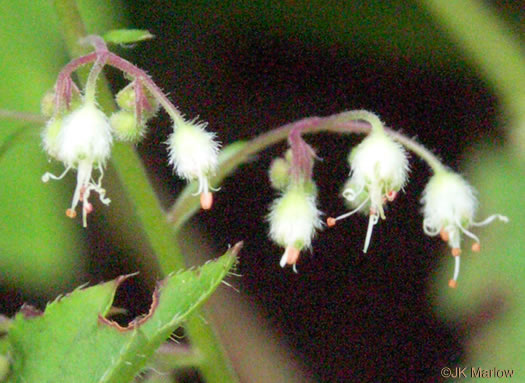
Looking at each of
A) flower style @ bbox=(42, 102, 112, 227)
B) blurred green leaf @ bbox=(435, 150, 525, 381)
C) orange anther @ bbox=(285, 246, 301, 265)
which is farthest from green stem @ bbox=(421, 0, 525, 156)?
flower style @ bbox=(42, 102, 112, 227)

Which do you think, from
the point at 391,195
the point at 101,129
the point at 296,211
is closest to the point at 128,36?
the point at 101,129

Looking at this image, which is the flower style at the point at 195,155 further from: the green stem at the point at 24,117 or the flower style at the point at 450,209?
the flower style at the point at 450,209

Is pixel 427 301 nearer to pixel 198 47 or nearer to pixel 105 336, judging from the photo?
pixel 198 47

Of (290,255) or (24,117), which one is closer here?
(290,255)

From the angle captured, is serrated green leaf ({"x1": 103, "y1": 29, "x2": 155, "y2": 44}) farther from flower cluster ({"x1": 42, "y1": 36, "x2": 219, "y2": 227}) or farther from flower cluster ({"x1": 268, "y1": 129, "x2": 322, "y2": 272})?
flower cluster ({"x1": 268, "y1": 129, "x2": 322, "y2": 272})

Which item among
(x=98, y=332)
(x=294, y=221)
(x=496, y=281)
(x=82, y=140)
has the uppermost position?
(x=496, y=281)

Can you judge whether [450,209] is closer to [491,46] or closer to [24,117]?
[24,117]
